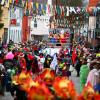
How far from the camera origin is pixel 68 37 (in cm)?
7369

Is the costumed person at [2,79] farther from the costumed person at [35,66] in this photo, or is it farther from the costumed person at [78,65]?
the costumed person at [78,65]

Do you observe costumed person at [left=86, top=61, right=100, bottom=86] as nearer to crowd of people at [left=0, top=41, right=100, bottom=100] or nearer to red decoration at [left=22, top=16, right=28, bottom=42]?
crowd of people at [left=0, top=41, right=100, bottom=100]

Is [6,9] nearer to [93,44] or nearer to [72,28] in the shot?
[93,44]

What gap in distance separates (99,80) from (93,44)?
43.6 m

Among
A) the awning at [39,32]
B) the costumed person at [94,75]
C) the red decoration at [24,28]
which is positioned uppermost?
the costumed person at [94,75]

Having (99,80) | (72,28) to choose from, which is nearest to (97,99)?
(99,80)

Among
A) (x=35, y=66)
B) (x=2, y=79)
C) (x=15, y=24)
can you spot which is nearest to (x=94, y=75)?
(x=2, y=79)

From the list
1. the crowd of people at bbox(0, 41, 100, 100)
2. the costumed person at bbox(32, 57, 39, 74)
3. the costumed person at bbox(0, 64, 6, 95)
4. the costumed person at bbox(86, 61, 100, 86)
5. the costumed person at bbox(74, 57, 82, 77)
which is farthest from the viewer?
the costumed person at bbox(74, 57, 82, 77)

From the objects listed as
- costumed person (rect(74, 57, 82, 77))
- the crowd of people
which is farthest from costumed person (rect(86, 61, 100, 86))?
costumed person (rect(74, 57, 82, 77))

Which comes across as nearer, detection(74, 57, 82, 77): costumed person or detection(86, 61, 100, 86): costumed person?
detection(86, 61, 100, 86): costumed person

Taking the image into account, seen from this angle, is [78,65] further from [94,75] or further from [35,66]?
[94,75]

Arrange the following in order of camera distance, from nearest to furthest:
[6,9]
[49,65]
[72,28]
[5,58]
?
[5,58], [49,65], [6,9], [72,28]

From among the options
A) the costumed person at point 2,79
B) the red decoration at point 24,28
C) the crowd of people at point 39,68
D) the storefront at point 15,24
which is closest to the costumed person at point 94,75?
the crowd of people at point 39,68

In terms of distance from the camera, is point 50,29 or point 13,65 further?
point 50,29
